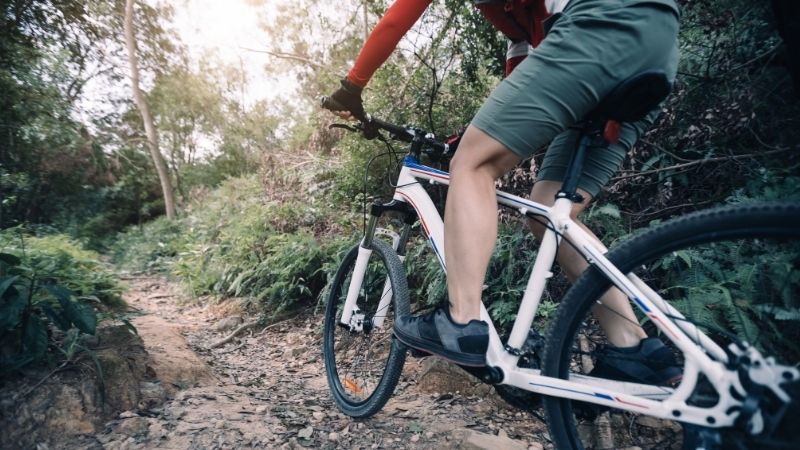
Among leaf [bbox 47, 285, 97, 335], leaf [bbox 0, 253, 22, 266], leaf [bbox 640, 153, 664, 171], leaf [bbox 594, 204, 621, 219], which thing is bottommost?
leaf [bbox 47, 285, 97, 335]

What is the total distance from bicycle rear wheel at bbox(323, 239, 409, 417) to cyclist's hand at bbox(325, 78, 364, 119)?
836 millimetres

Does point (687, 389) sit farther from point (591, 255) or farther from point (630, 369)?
point (591, 255)

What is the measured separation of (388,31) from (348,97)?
364 mm

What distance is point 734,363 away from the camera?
1.08 metres

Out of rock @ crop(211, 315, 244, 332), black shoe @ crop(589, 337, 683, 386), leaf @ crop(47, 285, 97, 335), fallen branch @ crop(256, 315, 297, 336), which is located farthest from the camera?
rock @ crop(211, 315, 244, 332)

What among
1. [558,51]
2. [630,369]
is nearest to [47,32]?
[558,51]

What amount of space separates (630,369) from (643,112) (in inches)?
35.9

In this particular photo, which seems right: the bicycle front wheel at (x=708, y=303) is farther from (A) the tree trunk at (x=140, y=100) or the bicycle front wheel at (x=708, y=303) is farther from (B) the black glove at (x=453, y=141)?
(A) the tree trunk at (x=140, y=100)

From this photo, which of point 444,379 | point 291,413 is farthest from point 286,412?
point 444,379

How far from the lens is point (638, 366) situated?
1436 millimetres

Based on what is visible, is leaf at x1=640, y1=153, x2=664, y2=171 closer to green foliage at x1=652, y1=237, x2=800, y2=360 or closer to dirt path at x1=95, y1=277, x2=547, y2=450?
green foliage at x1=652, y1=237, x2=800, y2=360

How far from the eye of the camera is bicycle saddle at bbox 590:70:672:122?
129cm

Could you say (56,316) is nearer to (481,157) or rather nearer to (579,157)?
(481,157)

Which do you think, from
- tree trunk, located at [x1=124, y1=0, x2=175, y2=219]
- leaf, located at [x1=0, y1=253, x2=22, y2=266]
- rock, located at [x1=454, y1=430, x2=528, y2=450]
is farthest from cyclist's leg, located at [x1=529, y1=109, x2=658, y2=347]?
tree trunk, located at [x1=124, y1=0, x2=175, y2=219]
